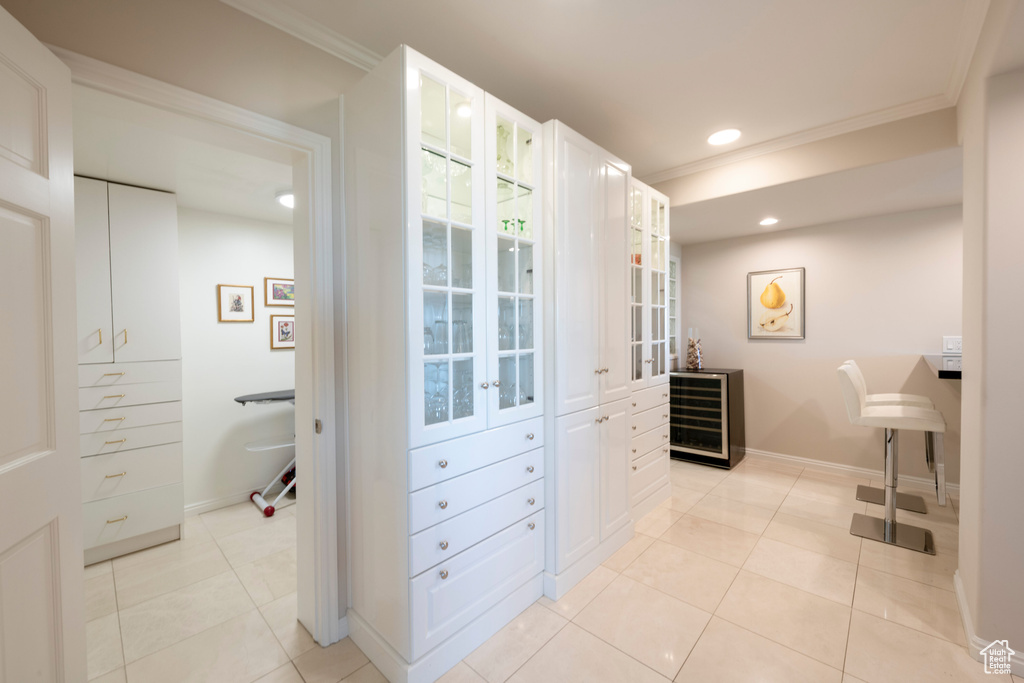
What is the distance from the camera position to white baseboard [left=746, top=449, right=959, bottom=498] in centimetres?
332

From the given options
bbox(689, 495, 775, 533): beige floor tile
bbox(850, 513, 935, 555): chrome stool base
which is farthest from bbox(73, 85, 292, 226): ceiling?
bbox(850, 513, 935, 555): chrome stool base

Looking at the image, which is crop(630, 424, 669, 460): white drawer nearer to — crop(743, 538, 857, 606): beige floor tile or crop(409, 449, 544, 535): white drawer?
crop(743, 538, 857, 606): beige floor tile

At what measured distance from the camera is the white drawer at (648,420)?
2801 mm

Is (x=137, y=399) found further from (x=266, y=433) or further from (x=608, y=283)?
(x=608, y=283)

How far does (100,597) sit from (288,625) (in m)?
1.11

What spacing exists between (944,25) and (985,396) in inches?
58.7

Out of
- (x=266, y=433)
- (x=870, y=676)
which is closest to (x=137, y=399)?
(x=266, y=433)

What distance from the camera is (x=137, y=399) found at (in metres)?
2.64

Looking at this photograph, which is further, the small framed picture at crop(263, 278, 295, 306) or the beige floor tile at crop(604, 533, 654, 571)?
the small framed picture at crop(263, 278, 295, 306)

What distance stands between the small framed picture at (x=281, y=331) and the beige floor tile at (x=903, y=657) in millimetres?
4019

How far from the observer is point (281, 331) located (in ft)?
12.0

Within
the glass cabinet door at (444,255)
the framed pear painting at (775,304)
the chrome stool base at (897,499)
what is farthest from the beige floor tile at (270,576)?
the framed pear painting at (775,304)

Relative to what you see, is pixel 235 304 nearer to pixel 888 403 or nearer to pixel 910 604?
pixel 910 604

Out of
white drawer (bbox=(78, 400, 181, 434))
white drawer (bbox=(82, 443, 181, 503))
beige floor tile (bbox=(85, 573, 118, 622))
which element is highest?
white drawer (bbox=(78, 400, 181, 434))
